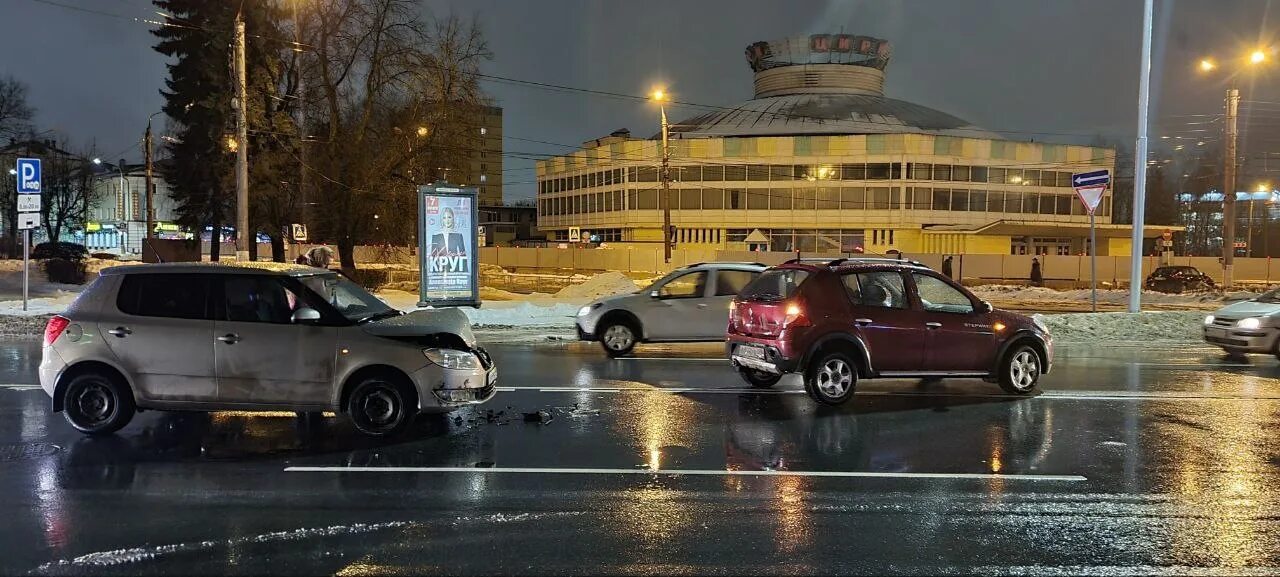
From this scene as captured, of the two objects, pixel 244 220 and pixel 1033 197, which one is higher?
pixel 1033 197

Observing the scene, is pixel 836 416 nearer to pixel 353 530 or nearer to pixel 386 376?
pixel 386 376

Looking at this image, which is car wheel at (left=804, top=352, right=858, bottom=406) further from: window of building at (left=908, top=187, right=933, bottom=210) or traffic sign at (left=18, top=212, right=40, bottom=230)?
window of building at (left=908, top=187, right=933, bottom=210)

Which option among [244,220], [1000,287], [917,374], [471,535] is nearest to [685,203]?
[1000,287]

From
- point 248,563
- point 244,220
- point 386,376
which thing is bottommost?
point 248,563

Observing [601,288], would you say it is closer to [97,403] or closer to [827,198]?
[97,403]

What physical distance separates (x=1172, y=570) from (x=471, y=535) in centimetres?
409

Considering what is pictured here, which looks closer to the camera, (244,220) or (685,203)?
(244,220)

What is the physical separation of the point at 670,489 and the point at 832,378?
372cm

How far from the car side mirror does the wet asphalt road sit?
1.14m

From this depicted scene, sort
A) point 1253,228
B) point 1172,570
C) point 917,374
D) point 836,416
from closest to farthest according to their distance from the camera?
1. point 1172,570
2. point 836,416
3. point 917,374
4. point 1253,228

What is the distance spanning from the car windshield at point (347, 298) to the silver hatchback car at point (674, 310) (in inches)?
212

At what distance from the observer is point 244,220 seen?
20.6 meters

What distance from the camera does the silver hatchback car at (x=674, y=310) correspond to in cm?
1337

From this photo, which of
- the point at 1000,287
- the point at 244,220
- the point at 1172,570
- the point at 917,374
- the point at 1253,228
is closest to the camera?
the point at 1172,570
